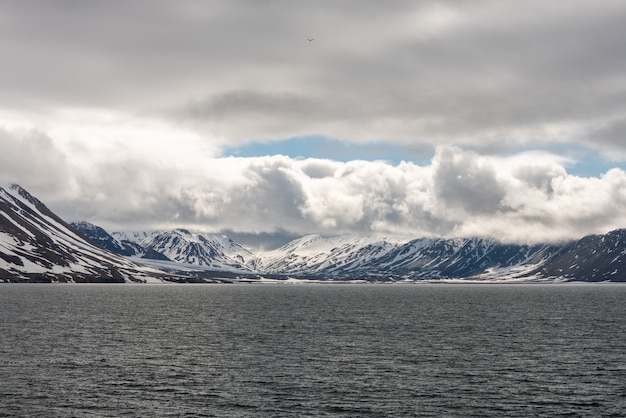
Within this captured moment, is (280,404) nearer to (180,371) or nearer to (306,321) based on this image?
(180,371)

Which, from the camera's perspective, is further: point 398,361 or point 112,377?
point 398,361

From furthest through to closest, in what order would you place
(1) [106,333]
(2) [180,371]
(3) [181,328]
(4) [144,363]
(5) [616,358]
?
(3) [181,328] < (1) [106,333] < (5) [616,358] < (4) [144,363] < (2) [180,371]

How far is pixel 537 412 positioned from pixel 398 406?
14709 mm

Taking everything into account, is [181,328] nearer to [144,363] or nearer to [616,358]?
[144,363]

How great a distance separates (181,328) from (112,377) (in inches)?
2642

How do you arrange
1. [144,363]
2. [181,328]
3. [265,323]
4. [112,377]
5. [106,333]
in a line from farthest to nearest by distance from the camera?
1. [265,323]
2. [181,328]
3. [106,333]
4. [144,363]
5. [112,377]

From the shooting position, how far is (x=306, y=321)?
578 ft

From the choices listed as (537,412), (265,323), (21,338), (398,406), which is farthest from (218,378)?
(265,323)

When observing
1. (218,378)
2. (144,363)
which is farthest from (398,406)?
(144,363)

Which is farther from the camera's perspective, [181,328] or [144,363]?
[181,328]

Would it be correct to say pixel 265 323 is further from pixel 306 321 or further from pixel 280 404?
pixel 280 404

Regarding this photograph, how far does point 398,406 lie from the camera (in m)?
71.2

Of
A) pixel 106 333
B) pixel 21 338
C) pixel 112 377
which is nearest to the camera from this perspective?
pixel 112 377

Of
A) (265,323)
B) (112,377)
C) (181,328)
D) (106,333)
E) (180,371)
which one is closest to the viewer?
(112,377)
